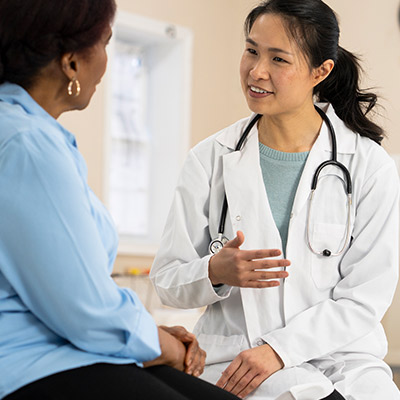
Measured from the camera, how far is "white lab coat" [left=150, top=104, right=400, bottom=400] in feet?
5.07

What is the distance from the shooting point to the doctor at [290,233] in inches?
60.0

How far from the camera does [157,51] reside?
178 inches

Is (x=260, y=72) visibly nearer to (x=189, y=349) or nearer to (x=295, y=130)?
(x=295, y=130)

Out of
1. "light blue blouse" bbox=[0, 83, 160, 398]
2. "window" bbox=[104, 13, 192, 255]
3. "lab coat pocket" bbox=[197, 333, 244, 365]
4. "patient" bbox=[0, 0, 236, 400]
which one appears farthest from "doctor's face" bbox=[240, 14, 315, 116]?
"window" bbox=[104, 13, 192, 255]

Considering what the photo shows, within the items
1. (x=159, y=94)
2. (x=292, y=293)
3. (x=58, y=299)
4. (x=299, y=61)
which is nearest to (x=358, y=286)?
(x=292, y=293)

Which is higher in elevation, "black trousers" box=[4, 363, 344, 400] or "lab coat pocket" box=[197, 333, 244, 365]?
"black trousers" box=[4, 363, 344, 400]

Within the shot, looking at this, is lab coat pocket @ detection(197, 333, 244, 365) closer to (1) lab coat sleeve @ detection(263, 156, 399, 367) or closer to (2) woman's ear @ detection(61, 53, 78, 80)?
(1) lab coat sleeve @ detection(263, 156, 399, 367)

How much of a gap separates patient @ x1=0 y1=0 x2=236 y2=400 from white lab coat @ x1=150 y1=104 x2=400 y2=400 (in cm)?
57

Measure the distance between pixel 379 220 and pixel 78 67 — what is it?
89 cm

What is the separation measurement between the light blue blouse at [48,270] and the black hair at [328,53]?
0.88m

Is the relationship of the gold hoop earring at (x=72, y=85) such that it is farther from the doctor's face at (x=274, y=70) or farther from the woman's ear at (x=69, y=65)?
the doctor's face at (x=274, y=70)

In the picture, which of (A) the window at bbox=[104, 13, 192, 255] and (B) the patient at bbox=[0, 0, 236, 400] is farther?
(A) the window at bbox=[104, 13, 192, 255]

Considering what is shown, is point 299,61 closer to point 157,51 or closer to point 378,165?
point 378,165

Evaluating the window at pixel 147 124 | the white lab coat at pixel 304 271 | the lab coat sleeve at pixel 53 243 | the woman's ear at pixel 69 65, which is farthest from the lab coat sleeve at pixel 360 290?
the window at pixel 147 124
